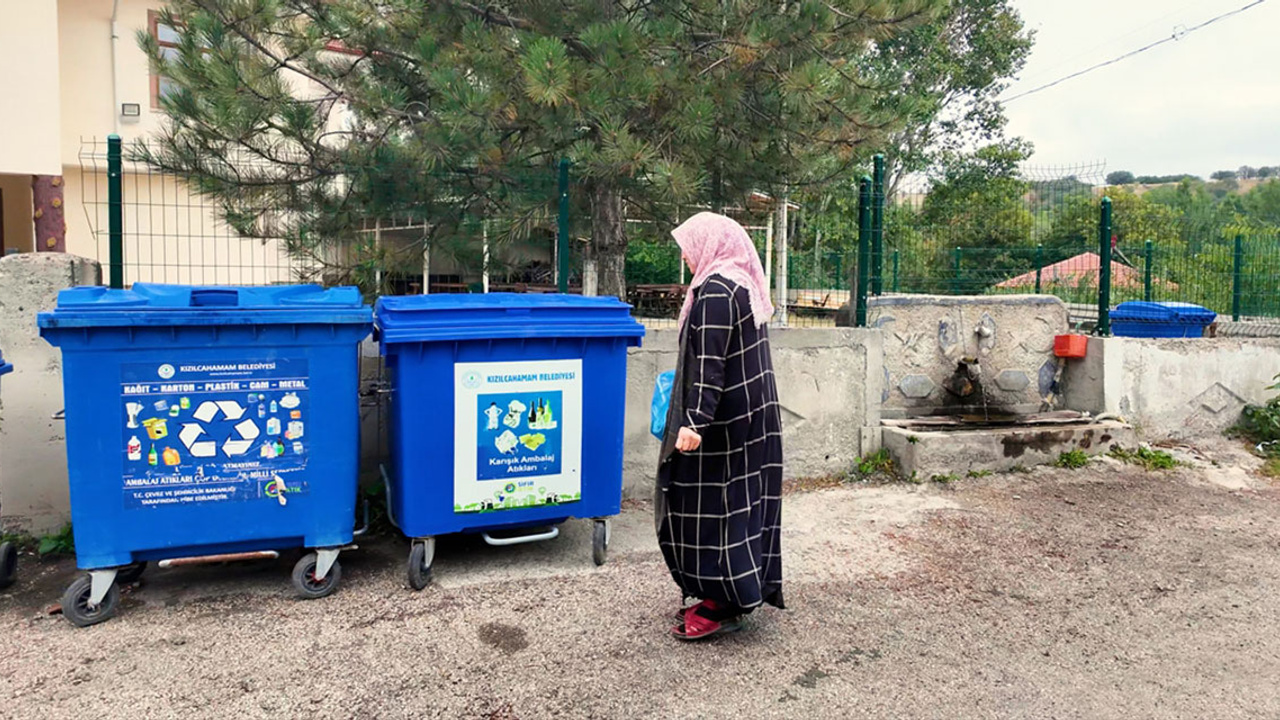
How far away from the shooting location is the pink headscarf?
11.0 feet

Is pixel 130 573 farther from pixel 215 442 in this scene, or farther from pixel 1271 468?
pixel 1271 468

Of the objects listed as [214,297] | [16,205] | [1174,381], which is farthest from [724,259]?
[16,205]

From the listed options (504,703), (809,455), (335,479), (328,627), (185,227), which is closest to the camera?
(504,703)

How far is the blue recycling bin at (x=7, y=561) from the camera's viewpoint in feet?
12.4

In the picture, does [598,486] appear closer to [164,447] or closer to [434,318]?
[434,318]

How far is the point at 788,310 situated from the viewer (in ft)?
22.6

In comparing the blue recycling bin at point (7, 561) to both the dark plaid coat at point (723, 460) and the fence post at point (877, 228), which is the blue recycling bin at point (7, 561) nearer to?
the dark plaid coat at point (723, 460)

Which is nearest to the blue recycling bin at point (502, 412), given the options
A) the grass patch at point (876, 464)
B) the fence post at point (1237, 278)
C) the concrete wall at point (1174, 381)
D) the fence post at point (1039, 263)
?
the grass patch at point (876, 464)

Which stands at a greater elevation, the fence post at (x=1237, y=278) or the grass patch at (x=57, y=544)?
the fence post at (x=1237, y=278)

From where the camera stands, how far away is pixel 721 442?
3.37 meters

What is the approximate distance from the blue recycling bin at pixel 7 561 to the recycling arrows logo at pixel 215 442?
94cm

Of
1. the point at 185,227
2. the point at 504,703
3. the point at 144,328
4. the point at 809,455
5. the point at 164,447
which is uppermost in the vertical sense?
the point at 185,227

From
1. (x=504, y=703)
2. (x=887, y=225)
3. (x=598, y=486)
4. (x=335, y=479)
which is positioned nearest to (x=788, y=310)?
(x=887, y=225)

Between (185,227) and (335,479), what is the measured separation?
8.21 ft
